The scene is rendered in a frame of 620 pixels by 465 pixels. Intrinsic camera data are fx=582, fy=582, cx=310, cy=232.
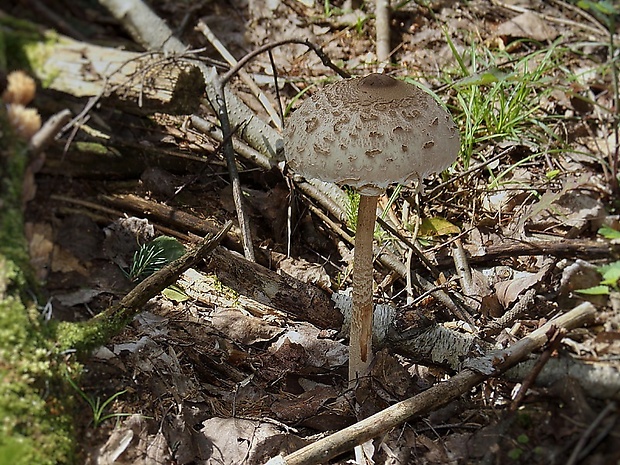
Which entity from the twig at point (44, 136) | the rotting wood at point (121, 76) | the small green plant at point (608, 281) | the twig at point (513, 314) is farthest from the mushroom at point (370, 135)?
the rotting wood at point (121, 76)

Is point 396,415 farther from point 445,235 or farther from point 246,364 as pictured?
point 445,235

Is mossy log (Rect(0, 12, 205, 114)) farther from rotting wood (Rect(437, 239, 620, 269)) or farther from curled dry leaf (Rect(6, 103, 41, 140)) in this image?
rotting wood (Rect(437, 239, 620, 269))

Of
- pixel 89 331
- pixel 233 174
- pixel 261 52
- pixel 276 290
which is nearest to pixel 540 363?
pixel 276 290

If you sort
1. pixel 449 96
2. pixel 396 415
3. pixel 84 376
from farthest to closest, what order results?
pixel 449 96
pixel 396 415
pixel 84 376

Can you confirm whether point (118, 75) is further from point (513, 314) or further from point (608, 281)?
point (608, 281)

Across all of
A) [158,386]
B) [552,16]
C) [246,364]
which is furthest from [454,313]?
[552,16]

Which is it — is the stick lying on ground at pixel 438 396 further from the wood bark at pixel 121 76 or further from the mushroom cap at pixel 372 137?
the wood bark at pixel 121 76
